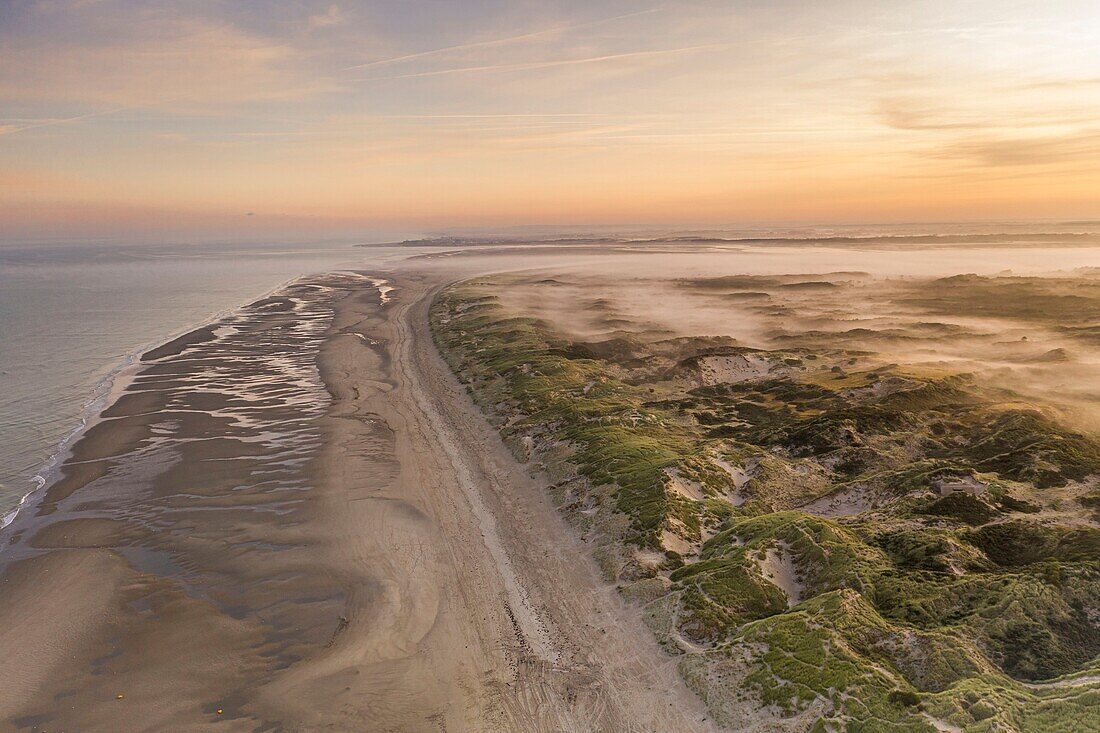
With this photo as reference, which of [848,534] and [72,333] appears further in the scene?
[72,333]

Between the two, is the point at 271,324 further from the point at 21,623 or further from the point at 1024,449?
the point at 1024,449

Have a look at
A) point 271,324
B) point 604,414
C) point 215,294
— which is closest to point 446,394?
point 604,414

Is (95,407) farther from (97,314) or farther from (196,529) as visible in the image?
(97,314)

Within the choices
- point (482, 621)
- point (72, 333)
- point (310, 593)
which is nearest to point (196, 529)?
point (310, 593)

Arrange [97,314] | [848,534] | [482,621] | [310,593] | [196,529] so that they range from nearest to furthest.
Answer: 1. [482,621]
2. [310,593]
3. [848,534]
4. [196,529]
5. [97,314]

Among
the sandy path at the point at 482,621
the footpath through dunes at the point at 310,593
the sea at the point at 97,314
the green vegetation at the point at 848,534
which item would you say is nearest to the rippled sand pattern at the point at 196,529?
the footpath through dunes at the point at 310,593

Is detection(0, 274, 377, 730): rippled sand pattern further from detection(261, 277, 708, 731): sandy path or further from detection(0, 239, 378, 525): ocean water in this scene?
detection(0, 239, 378, 525): ocean water

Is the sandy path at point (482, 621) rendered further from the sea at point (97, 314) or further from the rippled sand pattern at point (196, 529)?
the sea at point (97, 314)

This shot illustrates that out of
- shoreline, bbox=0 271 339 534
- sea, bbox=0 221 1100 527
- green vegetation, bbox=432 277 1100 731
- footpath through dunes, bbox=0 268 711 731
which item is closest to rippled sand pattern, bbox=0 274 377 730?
footpath through dunes, bbox=0 268 711 731

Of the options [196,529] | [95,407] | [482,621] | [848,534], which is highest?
[848,534]
